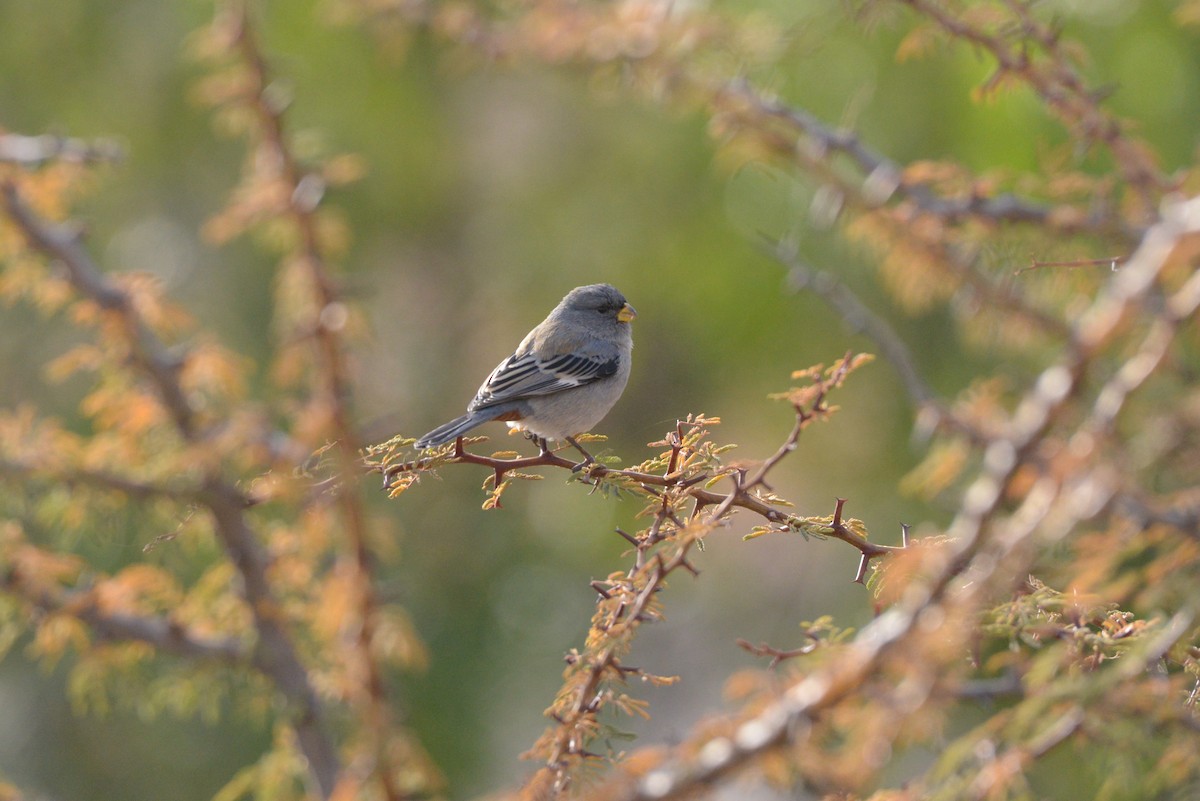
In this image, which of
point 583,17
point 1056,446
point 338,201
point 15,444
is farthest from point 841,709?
point 338,201

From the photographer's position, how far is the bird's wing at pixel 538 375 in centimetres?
414

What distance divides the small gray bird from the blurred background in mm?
631

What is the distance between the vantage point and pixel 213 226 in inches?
89.5

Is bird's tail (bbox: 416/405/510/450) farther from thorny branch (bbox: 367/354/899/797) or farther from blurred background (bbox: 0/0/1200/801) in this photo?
thorny branch (bbox: 367/354/899/797)

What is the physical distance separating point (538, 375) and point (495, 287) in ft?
7.92

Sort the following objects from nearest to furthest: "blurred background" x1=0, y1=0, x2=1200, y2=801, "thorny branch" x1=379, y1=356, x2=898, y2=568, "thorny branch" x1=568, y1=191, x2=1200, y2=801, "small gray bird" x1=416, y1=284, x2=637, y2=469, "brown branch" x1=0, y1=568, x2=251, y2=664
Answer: "thorny branch" x1=568, y1=191, x2=1200, y2=801 → "thorny branch" x1=379, y1=356, x2=898, y2=568 → "brown branch" x1=0, y1=568, x2=251, y2=664 → "small gray bird" x1=416, y1=284, x2=637, y2=469 → "blurred background" x1=0, y1=0, x2=1200, y2=801

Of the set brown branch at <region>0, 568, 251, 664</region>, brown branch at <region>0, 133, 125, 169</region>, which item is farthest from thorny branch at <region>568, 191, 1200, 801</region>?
brown branch at <region>0, 133, 125, 169</region>

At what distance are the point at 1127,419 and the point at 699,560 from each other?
5.55m

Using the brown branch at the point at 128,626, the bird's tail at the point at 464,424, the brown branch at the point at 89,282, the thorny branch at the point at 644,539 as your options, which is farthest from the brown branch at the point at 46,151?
the bird's tail at the point at 464,424

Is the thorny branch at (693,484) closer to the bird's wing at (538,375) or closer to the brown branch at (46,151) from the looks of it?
the brown branch at (46,151)

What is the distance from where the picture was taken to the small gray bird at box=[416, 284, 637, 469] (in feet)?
13.6

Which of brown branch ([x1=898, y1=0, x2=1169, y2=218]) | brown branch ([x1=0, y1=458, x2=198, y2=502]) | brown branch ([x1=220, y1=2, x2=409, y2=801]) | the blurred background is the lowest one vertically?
the blurred background

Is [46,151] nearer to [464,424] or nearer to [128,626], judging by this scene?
[128,626]

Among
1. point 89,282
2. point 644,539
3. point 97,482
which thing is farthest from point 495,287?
point 644,539
